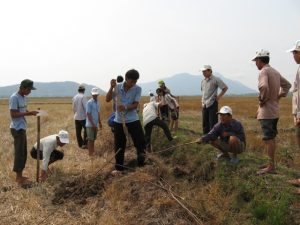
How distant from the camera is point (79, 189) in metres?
6.20

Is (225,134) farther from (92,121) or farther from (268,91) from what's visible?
(92,121)

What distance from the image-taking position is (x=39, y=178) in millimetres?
7062

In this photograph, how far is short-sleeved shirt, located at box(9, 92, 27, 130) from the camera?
6473 mm

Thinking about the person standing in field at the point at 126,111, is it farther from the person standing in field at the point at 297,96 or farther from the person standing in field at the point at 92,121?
the person standing in field at the point at 297,96

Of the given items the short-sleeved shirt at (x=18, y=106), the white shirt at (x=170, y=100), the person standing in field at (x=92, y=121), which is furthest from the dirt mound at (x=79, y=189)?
the white shirt at (x=170, y=100)

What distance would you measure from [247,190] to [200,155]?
6.33 ft

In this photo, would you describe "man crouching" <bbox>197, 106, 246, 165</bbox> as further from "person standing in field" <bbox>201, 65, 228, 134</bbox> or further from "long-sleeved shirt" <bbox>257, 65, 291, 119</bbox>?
"person standing in field" <bbox>201, 65, 228, 134</bbox>

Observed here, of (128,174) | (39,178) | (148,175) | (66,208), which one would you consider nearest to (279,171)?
(148,175)

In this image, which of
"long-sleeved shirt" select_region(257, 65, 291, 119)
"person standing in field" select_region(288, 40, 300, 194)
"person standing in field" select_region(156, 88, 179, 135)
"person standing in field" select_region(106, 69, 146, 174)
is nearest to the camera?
"person standing in field" select_region(288, 40, 300, 194)

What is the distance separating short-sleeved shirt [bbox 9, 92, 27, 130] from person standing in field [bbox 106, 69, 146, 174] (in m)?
1.55

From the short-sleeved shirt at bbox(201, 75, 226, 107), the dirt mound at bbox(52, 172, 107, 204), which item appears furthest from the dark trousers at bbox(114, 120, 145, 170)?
the short-sleeved shirt at bbox(201, 75, 226, 107)

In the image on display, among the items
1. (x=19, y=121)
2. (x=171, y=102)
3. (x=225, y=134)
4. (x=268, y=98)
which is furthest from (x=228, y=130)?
(x=171, y=102)

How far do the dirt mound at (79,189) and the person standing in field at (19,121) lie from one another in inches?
35.7

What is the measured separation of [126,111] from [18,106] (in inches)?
76.0
